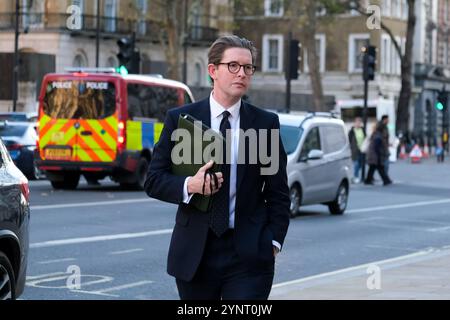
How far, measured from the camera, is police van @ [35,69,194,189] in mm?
27719

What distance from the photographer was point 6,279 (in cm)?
868

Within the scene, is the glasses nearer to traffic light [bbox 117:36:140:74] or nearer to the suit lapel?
the suit lapel

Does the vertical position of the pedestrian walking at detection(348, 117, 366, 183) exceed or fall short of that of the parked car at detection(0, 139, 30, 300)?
it falls short

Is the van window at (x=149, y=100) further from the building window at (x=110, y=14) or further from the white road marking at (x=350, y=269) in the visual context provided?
the building window at (x=110, y=14)

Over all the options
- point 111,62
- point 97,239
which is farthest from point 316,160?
point 111,62

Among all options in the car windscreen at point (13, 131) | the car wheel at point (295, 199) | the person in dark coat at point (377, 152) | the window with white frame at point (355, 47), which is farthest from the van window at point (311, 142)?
the window with white frame at point (355, 47)

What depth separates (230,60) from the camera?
6.57 meters

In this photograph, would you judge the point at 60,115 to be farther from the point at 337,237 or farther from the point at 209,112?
the point at 209,112

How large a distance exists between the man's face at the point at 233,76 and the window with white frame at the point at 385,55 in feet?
266

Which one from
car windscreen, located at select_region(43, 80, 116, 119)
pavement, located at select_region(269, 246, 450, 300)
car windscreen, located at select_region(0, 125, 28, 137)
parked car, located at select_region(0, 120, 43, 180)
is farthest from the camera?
car windscreen, located at select_region(0, 125, 28, 137)

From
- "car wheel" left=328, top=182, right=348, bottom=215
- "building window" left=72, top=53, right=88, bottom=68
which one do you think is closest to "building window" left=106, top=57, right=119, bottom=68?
"building window" left=72, top=53, right=88, bottom=68

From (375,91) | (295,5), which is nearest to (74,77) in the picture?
(295,5)

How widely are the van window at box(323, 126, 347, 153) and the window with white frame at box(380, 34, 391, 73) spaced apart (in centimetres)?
6267
